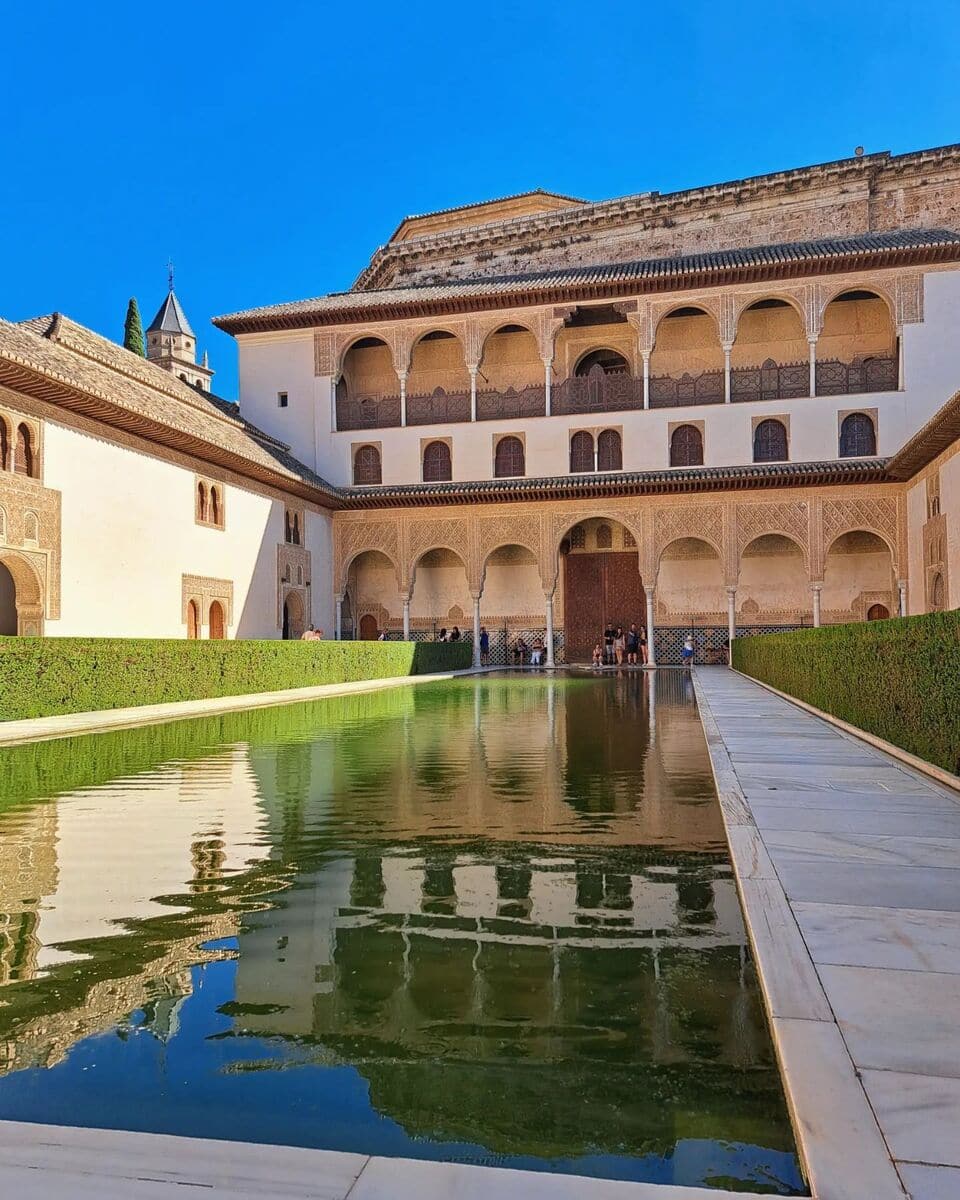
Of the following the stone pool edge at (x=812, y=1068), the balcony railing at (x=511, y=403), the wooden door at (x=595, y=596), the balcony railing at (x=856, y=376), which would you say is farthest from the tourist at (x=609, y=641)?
the stone pool edge at (x=812, y=1068)

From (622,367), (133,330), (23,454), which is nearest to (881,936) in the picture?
(23,454)

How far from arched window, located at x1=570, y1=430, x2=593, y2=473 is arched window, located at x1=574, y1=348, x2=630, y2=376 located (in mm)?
2600

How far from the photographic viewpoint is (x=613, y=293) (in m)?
25.8

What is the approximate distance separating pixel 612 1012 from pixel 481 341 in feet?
84.5

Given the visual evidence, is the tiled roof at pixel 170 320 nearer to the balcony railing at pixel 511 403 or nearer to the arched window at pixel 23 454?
the balcony railing at pixel 511 403

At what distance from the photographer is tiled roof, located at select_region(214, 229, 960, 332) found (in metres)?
23.9

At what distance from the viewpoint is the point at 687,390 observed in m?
26.4

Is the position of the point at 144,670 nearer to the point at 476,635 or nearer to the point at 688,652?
the point at 476,635

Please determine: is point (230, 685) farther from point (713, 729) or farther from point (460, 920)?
point (460, 920)

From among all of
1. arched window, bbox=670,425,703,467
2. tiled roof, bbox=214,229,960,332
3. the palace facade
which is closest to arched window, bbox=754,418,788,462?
the palace facade

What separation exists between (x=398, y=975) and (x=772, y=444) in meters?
24.4

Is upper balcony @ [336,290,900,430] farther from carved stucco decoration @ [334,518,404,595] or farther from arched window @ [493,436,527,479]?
carved stucco decoration @ [334,518,404,595]

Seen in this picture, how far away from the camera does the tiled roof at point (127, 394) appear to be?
48.9ft

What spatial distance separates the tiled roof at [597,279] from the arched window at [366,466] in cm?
379
